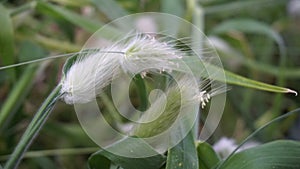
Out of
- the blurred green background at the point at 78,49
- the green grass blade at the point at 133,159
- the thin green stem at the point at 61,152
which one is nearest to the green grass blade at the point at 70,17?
the blurred green background at the point at 78,49

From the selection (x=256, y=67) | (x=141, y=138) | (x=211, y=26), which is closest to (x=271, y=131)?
(x=256, y=67)

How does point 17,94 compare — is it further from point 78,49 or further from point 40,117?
point 40,117

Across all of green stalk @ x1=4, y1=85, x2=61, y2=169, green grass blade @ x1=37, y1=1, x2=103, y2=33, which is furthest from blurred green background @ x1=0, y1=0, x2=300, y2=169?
green stalk @ x1=4, y1=85, x2=61, y2=169

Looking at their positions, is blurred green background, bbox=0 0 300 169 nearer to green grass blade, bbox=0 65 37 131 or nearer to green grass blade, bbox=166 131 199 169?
green grass blade, bbox=0 65 37 131

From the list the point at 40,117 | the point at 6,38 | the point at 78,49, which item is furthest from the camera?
the point at 78,49

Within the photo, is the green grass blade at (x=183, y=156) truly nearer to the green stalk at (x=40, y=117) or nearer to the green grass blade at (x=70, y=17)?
the green stalk at (x=40, y=117)

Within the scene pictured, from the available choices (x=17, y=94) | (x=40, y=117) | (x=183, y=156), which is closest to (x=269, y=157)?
(x=183, y=156)
